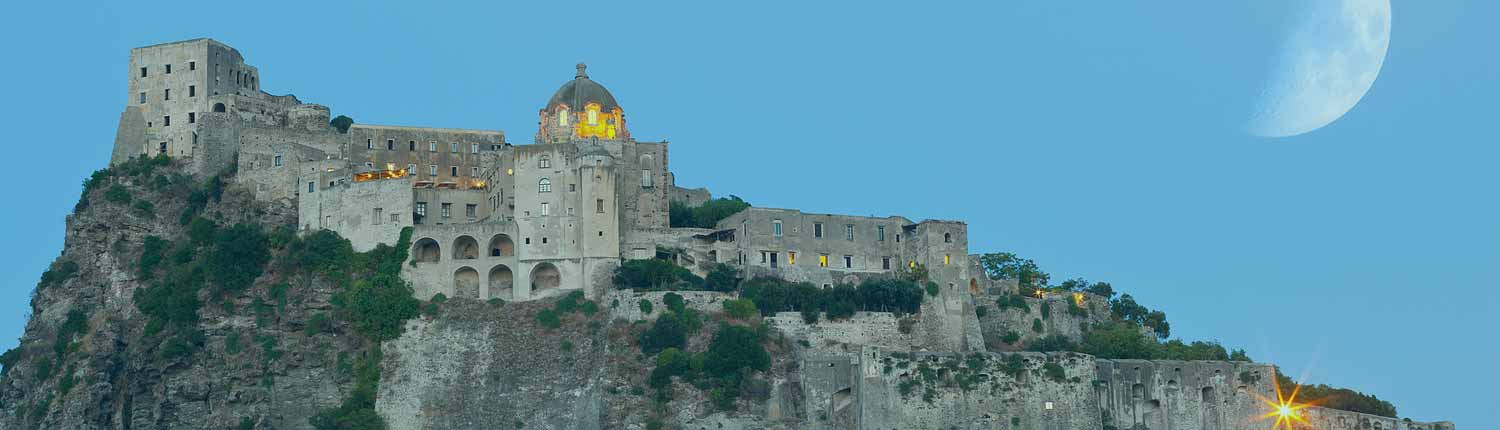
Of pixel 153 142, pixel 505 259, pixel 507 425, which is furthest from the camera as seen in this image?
pixel 153 142

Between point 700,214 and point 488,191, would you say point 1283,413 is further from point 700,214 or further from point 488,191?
point 488,191

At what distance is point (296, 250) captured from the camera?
324 feet

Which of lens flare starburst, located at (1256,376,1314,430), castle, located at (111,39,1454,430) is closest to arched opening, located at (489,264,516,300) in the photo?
castle, located at (111,39,1454,430)

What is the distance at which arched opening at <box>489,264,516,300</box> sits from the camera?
9838cm

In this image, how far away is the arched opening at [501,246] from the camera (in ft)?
325

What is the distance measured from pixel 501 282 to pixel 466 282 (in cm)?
148

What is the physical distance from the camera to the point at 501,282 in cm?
9875

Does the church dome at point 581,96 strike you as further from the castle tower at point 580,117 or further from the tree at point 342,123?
the tree at point 342,123

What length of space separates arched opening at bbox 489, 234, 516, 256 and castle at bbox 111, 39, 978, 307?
0.20 feet

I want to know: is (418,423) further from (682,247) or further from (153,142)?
(153,142)

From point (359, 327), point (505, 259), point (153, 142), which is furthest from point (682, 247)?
point (153, 142)

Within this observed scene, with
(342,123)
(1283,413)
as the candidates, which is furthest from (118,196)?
(1283,413)

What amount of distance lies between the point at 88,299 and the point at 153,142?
8.80m

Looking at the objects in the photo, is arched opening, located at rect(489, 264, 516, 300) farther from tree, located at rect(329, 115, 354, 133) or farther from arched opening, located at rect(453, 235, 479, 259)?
tree, located at rect(329, 115, 354, 133)
